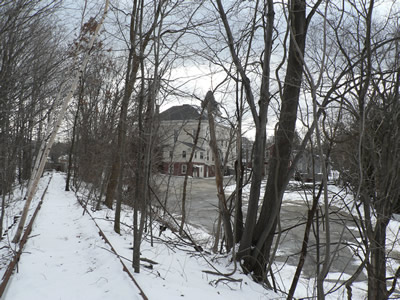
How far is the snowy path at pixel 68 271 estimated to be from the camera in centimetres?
420

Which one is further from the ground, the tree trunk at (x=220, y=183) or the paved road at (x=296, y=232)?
the tree trunk at (x=220, y=183)

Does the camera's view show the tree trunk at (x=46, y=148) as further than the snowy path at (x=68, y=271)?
Yes

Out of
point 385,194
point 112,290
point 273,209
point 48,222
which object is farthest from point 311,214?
point 48,222

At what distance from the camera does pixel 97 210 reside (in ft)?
41.6

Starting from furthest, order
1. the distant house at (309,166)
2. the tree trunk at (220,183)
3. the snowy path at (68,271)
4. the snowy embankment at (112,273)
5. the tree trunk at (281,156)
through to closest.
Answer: the tree trunk at (220,183)
the tree trunk at (281,156)
the distant house at (309,166)
the snowy embankment at (112,273)
the snowy path at (68,271)

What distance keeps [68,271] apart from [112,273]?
0.84 meters

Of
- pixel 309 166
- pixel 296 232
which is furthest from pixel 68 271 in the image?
pixel 296 232

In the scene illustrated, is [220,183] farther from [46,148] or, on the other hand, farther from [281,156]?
[46,148]

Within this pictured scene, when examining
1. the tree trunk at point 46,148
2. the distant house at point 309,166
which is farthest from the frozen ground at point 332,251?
the tree trunk at point 46,148

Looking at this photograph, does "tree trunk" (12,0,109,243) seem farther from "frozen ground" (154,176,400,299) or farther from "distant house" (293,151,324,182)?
"distant house" (293,151,324,182)

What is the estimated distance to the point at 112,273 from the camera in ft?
16.2

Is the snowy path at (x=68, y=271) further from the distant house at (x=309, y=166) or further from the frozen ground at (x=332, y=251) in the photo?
the distant house at (x=309, y=166)

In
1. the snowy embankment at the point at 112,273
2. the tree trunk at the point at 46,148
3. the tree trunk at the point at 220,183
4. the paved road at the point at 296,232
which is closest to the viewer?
the snowy embankment at the point at 112,273

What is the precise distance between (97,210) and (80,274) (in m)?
7.92
